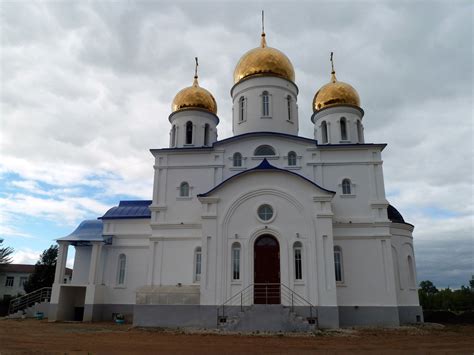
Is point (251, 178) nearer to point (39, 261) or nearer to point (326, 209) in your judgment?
point (326, 209)

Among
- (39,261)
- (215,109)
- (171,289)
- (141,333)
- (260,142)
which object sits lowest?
(141,333)

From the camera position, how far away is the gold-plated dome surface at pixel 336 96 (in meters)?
22.9

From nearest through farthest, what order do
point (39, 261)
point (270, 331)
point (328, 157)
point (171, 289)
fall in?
point (270, 331) → point (171, 289) → point (328, 157) → point (39, 261)

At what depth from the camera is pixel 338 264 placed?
18.8 m

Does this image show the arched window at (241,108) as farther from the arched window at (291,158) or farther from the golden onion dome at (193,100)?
the arched window at (291,158)

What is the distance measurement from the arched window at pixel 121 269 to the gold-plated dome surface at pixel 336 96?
48.5 feet

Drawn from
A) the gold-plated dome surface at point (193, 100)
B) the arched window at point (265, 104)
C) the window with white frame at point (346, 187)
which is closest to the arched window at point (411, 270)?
the window with white frame at point (346, 187)

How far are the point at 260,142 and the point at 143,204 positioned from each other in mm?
9503

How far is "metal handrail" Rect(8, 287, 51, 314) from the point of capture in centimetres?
2606

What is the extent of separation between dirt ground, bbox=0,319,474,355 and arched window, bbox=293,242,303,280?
9.55ft

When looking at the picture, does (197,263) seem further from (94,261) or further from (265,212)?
(94,261)

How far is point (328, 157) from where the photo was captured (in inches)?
812

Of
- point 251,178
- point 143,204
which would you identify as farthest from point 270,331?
point 143,204

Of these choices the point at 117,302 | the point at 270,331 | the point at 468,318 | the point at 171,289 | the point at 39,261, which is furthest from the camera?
the point at 39,261
